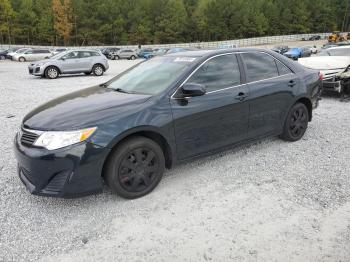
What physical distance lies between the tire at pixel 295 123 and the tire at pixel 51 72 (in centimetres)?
1355

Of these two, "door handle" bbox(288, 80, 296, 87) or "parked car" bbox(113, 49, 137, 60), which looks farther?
"parked car" bbox(113, 49, 137, 60)

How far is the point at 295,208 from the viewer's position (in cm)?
328

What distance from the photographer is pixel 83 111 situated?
3.37 m

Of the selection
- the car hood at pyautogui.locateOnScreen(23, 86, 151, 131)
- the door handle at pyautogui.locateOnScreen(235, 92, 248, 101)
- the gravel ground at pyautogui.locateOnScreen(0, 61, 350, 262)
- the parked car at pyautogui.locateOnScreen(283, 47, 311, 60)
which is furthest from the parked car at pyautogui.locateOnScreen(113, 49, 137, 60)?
the door handle at pyautogui.locateOnScreen(235, 92, 248, 101)

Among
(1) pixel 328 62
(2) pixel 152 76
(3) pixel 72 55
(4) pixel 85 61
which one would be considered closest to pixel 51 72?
(3) pixel 72 55

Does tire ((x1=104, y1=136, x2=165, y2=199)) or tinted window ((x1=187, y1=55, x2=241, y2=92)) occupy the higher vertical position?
tinted window ((x1=187, y1=55, x2=241, y2=92))

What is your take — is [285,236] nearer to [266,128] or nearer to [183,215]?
[183,215]

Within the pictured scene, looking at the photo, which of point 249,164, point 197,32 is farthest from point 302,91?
point 197,32

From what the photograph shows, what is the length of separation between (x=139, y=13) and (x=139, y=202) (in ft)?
282

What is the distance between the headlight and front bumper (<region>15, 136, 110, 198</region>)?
0.05m

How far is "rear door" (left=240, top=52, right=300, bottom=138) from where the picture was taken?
14.4 ft

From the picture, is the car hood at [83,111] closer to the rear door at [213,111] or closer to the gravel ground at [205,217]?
the rear door at [213,111]

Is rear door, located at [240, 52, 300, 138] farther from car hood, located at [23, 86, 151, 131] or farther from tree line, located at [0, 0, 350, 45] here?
tree line, located at [0, 0, 350, 45]

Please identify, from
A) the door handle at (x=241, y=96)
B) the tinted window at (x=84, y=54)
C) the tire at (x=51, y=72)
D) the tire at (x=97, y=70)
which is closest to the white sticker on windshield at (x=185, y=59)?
the door handle at (x=241, y=96)
